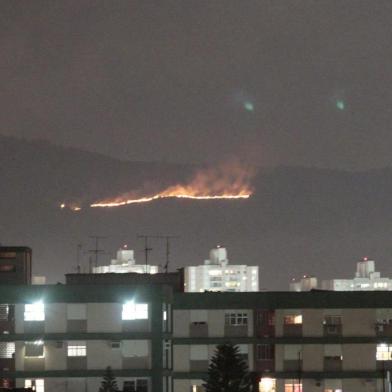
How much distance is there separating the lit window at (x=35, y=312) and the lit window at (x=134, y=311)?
3046 millimetres

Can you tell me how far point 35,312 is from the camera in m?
52.0

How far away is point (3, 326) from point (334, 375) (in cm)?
1362

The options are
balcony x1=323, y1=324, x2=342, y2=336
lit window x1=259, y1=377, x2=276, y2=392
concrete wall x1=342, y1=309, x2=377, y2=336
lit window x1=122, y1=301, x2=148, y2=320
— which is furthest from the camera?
concrete wall x1=342, y1=309, x2=377, y2=336

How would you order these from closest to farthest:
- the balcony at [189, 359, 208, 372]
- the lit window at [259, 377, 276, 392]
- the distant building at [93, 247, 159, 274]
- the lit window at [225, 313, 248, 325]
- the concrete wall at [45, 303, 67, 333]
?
the concrete wall at [45, 303, 67, 333], the balcony at [189, 359, 208, 372], the lit window at [225, 313, 248, 325], the lit window at [259, 377, 276, 392], the distant building at [93, 247, 159, 274]

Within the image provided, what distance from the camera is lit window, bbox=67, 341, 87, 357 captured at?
51.8 meters

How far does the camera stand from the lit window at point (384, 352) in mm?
56500

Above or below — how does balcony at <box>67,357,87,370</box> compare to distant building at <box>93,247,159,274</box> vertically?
below

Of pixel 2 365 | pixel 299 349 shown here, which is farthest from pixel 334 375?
pixel 2 365

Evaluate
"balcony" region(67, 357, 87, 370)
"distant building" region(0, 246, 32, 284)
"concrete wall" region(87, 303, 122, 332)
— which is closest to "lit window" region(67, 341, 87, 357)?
"balcony" region(67, 357, 87, 370)

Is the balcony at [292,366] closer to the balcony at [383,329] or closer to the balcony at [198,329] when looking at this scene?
the balcony at [383,329]

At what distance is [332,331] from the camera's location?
56.2m

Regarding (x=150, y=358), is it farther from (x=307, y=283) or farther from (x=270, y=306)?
(x=307, y=283)

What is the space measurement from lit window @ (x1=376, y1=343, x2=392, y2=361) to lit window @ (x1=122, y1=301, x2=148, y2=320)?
10.4 metres

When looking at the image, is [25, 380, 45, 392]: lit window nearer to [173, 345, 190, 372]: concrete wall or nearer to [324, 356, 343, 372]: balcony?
[173, 345, 190, 372]: concrete wall
